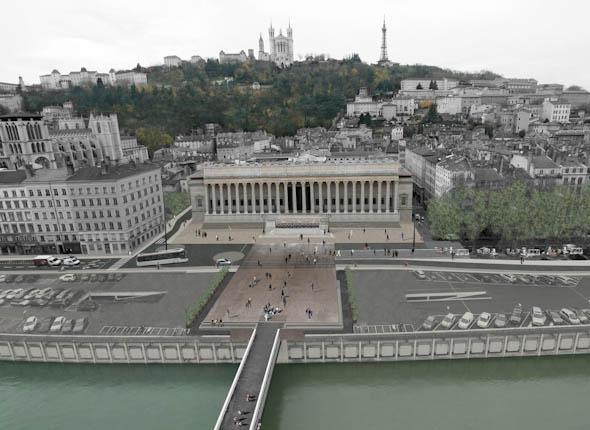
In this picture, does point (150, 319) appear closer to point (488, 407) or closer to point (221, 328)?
point (221, 328)

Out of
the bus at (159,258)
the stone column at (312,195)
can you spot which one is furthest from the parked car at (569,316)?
the bus at (159,258)

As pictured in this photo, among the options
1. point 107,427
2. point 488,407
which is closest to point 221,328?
point 107,427

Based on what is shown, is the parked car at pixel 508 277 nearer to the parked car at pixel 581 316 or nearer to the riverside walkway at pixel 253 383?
the parked car at pixel 581 316

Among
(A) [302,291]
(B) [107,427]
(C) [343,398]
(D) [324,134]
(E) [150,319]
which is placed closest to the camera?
(B) [107,427]

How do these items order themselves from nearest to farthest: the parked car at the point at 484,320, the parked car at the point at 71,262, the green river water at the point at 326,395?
1. the green river water at the point at 326,395
2. the parked car at the point at 484,320
3. the parked car at the point at 71,262

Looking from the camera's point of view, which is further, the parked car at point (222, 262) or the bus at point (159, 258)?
the bus at point (159, 258)

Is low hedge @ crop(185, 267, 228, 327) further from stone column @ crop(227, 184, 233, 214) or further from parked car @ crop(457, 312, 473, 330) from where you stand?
stone column @ crop(227, 184, 233, 214)

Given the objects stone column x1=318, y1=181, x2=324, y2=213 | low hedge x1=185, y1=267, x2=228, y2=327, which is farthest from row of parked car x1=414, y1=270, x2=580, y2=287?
stone column x1=318, y1=181, x2=324, y2=213
